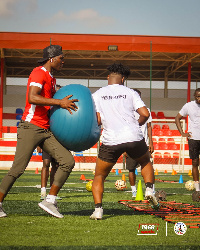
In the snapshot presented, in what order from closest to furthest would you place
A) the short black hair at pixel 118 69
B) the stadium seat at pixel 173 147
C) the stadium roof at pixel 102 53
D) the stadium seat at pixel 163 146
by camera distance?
the short black hair at pixel 118 69
the stadium roof at pixel 102 53
the stadium seat at pixel 163 146
the stadium seat at pixel 173 147

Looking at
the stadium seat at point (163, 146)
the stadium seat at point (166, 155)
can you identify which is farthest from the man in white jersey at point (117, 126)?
the stadium seat at point (163, 146)

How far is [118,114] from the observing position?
6.02 m

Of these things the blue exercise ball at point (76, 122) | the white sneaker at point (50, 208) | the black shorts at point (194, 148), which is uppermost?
the blue exercise ball at point (76, 122)

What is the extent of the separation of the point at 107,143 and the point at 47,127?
2.45ft

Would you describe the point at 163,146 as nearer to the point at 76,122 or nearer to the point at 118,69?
the point at 118,69

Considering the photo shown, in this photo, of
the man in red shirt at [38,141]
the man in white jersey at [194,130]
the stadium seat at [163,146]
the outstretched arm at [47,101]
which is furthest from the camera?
the stadium seat at [163,146]

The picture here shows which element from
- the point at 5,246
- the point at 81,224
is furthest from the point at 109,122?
the point at 5,246

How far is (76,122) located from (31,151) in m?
0.70

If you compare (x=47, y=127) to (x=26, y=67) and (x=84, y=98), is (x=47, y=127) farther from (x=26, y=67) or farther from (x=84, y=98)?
(x=26, y=67)

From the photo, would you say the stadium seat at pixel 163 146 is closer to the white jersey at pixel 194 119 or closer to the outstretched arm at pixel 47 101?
the white jersey at pixel 194 119

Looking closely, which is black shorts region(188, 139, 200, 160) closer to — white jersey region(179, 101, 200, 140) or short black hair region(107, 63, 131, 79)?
white jersey region(179, 101, 200, 140)

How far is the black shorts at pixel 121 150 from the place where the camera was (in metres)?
5.97

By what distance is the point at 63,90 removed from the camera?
5969 millimetres

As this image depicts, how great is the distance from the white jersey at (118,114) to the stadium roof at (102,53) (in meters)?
15.6
